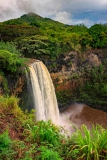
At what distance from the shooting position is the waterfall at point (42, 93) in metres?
9.40

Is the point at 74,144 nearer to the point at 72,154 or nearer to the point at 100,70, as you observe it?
the point at 72,154

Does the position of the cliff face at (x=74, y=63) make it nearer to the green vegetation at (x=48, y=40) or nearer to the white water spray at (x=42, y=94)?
the green vegetation at (x=48, y=40)

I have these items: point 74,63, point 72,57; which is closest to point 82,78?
point 74,63

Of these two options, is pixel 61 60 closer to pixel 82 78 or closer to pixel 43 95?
pixel 82 78

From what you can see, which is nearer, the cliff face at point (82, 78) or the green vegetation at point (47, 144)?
the green vegetation at point (47, 144)

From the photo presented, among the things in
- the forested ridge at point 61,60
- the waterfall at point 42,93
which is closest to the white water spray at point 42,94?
the waterfall at point 42,93

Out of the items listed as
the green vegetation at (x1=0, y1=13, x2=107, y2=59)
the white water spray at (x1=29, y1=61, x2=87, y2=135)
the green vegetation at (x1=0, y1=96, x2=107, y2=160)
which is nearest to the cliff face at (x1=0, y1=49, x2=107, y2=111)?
the green vegetation at (x1=0, y1=13, x2=107, y2=59)

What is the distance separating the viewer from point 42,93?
1043cm

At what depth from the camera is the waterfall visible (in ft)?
30.8

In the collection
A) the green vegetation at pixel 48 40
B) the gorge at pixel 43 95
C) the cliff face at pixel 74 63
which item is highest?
the green vegetation at pixel 48 40

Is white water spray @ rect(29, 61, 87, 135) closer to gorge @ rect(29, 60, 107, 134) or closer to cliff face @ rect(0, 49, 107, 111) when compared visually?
gorge @ rect(29, 60, 107, 134)

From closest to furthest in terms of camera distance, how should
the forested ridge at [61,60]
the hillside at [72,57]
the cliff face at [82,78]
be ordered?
the forested ridge at [61,60], the hillside at [72,57], the cliff face at [82,78]

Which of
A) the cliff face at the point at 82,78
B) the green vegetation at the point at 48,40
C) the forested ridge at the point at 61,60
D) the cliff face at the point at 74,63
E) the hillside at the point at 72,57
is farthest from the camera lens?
the cliff face at the point at 82,78

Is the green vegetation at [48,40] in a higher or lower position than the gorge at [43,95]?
higher
